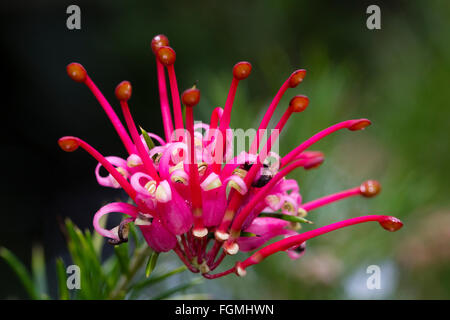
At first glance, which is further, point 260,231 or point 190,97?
point 260,231

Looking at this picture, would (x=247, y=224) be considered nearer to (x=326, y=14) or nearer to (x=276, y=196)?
(x=276, y=196)

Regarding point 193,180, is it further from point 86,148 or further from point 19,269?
point 19,269

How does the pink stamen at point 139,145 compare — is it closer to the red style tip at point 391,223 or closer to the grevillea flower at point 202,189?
the grevillea flower at point 202,189

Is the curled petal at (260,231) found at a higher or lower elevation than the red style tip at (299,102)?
lower

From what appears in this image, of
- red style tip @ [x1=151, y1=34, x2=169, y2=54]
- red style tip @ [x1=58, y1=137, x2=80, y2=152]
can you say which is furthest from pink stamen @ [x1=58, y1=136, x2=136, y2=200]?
red style tip @ [x1=151, y1=34, x2=169, y2=54]

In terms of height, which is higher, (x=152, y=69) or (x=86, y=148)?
(x=152, y=69)

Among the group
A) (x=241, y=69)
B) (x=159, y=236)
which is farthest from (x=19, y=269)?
(x=241, y=69)

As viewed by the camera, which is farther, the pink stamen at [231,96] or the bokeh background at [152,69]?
the bokeh background at [152,69]

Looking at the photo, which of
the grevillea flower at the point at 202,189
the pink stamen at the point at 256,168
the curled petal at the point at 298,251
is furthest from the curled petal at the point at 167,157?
the curled petal at the point at 298,251

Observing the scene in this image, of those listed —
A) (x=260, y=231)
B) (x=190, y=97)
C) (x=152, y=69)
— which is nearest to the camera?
(x=190, y=97)
